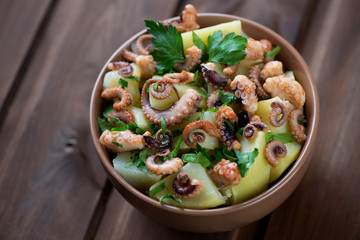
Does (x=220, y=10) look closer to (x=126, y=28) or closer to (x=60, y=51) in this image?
(x=126, y=28)

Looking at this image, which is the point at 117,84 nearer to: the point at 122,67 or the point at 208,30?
the point at 122,67

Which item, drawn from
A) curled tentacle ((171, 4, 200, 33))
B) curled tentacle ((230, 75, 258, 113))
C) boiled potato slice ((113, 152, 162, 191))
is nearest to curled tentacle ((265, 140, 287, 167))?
curled tentacle ((230, 75, 258, 113))

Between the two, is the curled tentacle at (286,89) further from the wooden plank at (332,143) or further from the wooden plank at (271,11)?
the wooden plank at (271,11)

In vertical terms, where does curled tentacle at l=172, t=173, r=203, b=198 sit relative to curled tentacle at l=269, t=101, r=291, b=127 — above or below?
below

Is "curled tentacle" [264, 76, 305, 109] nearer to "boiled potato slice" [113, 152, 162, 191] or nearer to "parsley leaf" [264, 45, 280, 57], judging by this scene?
"parsley leaf" [264, 45, 280, 57]

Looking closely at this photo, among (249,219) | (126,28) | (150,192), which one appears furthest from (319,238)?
(126,28)

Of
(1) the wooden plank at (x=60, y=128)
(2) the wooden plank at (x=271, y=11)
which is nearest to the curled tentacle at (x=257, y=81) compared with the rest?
(2) the wooden plank at (x=271, y=11)

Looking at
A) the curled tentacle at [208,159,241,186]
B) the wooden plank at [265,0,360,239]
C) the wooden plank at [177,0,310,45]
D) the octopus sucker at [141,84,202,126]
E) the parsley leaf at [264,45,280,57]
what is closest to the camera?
the curled tentacle at [208,159,241,186]
